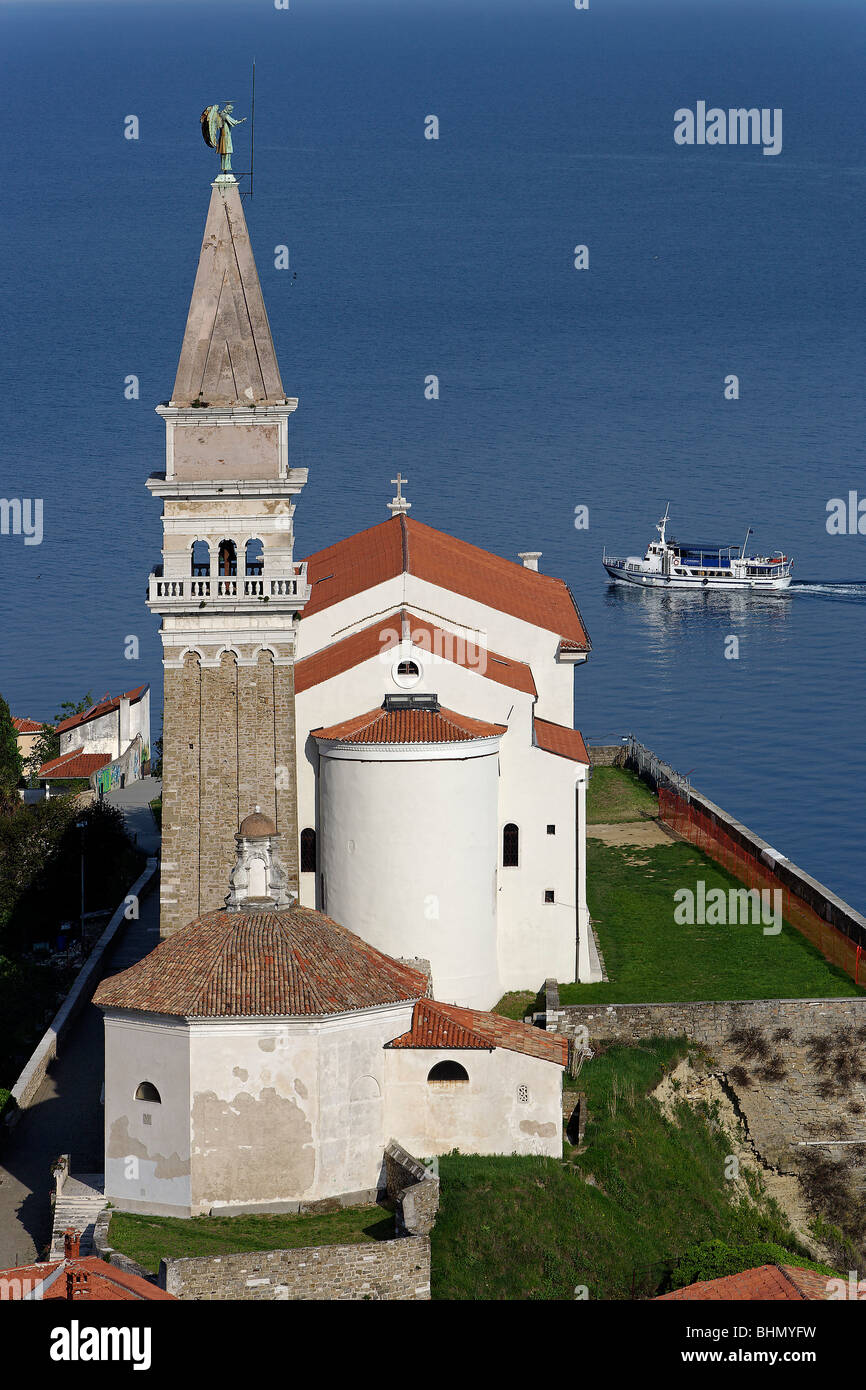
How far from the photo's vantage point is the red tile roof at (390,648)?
46.3 metres

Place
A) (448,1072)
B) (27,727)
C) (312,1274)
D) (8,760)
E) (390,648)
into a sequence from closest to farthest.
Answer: (312,1274) < (448,1072) < (390,648) < (8,760) < (27,727)

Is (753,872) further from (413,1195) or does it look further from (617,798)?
(413,1195)

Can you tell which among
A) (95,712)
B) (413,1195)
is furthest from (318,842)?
(95,712)

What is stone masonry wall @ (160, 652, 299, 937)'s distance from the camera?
4500 cm

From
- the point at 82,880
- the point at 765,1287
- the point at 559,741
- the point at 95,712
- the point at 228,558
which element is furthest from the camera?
the point at 95,712

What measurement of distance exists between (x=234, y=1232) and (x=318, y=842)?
10.8 meters

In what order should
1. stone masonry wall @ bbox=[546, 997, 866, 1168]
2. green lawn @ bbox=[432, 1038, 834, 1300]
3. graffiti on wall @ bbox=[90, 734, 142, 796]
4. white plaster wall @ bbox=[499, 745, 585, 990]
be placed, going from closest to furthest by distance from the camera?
1. green lawn @ bbox=[432, 1038, 834, 1300]
2. stone masonry wall @ bbox=[546, 997, 866, 1168]
3. white plaster wall @ bbox=[499, 745, 585, 990]
4. graffiti on wall @ bbox=[90, 734, 142, 796]

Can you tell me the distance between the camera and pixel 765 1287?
34312 millimetres

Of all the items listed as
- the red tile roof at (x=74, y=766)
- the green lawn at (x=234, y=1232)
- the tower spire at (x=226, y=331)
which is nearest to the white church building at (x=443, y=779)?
the tower spire at (x=226, y=331)

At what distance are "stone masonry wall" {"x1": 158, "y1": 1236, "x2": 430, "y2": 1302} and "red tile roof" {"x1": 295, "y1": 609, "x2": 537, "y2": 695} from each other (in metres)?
14.0

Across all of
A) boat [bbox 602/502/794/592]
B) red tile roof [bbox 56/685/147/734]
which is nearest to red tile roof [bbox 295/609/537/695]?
red tile roof [bbox 56/685/147/734]

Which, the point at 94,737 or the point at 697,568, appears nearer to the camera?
the point at 94,737

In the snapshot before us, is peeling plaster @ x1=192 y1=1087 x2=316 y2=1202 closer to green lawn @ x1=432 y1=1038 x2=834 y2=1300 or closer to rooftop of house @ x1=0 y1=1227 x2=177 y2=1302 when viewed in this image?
green lawn @ x1=432 y1=1038 x2=834 y2=1300

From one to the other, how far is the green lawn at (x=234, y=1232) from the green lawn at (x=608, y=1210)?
131 cm
